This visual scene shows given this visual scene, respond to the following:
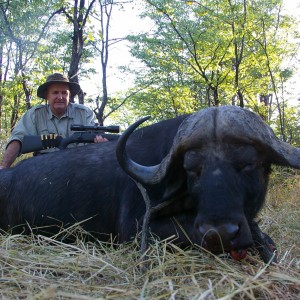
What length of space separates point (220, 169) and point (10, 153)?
4.84 m

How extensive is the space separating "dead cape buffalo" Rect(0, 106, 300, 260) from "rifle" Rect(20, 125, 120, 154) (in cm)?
69

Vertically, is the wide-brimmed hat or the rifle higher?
the wide-brimmed hat

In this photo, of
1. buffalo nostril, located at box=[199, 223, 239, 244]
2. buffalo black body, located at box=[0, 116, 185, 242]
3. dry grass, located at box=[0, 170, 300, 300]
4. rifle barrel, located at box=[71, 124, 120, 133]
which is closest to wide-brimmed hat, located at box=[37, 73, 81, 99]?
rifle barrel, located at box=[71, 124, 120, 133]

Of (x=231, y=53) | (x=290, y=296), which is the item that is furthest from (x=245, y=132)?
(x=231, y=53)

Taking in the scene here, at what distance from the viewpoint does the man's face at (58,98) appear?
7.48m

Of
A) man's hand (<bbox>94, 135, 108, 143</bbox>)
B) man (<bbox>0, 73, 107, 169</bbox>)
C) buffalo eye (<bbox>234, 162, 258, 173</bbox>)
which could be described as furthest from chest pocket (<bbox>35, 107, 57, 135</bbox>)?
buffalo eye (<bbox>234, 162, 258, 173</bbox>)

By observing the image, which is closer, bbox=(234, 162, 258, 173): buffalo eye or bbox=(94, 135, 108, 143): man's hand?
bbox=(234, 162, 258, 173): buffalo eye

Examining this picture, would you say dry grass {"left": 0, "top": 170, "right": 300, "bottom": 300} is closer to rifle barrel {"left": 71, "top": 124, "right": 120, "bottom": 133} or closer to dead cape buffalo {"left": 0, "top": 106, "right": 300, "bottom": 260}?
dead cape buffalo {"left": 0, "top": 106, "right": 300, "bottom": 260}

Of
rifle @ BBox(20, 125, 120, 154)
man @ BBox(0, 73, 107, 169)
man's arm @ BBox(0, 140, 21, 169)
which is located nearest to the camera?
rifle @ BBox(20, 125, 120, 154)

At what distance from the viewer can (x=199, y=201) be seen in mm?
3219

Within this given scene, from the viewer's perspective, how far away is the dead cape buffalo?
3018 mm

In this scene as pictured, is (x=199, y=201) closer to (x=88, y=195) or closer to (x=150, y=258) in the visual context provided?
(x=150, y=258)

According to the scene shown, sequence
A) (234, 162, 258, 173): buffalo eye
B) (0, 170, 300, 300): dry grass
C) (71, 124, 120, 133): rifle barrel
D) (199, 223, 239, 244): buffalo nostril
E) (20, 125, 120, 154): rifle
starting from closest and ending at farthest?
1. (0, 170, 300, 300): dry grass
2. (199, 223, 239, 244): buffalo nostril
3. (234, 162, 258, 173): buffalo eye
4. (20, 125, 120, 154): rifle
5. (71, 124, 120, 133): rifle barrel

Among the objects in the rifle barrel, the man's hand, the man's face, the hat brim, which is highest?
the hat brim
